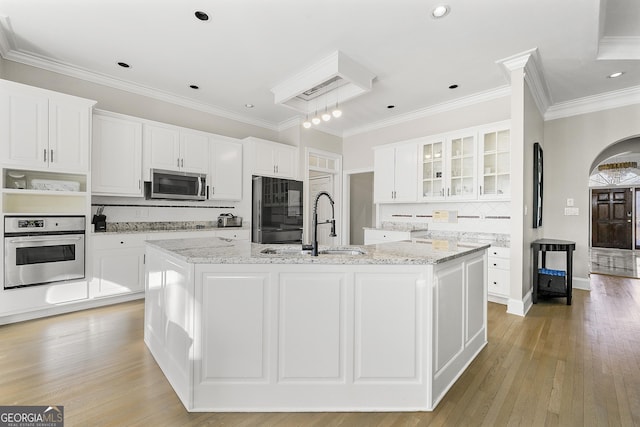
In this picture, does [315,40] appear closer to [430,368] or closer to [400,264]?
[400,264]

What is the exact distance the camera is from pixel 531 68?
3.39 meters

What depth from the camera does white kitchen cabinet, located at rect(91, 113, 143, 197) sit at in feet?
12.0

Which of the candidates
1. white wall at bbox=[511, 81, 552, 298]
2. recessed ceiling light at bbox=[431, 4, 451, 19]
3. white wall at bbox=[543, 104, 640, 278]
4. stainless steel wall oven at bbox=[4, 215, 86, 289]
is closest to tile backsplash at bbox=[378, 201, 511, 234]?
white wall at bbox=[511, 81, 552, 298]

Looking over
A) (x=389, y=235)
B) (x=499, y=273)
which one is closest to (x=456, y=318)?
(x=499, y=273)

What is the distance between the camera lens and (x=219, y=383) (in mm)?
1717

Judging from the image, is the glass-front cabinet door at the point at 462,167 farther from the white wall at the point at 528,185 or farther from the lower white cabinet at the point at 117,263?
the lower white cabinet at the point at 117,263

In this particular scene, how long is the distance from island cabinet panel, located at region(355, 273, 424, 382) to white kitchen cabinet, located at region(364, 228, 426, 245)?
2.86 meters

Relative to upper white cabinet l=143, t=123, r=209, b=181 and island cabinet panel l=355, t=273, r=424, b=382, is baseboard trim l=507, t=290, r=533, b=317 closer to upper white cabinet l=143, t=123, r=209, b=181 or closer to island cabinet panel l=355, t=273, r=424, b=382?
island cabinet panel l=355, t=273, r=424, b=382

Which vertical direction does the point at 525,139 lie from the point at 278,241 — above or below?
above

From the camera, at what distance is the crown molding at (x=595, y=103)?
4031 mm

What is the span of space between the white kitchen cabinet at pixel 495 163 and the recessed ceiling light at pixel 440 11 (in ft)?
6.26

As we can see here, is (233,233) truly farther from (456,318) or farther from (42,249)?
(456,318)

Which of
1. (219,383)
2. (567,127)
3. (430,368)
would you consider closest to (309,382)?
(219,383)

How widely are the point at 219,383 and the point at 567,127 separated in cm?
574
